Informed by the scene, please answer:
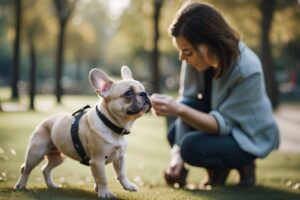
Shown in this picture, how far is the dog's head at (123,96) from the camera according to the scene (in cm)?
345

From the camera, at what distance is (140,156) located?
760 cm

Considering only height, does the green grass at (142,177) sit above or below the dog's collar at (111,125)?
below

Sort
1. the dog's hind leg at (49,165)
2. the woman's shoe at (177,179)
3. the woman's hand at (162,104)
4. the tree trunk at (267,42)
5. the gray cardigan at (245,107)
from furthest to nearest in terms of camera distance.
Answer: the tree trunk at (267,42), the woman's shoe at (177,179), the gray cardigan at (245,107), the woman's hand at (162,104), the dog's hind leg at (49,165)

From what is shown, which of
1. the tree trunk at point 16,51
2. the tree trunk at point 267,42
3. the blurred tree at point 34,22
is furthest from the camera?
the blurred tree at point 34,22

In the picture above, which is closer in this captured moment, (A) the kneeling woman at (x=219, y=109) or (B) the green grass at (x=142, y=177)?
(B) the green grass at (x=142, y=177)

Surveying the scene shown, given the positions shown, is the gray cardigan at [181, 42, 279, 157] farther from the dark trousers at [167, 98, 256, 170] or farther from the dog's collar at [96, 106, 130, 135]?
the dog's collar at [96, 106, 130, 135]

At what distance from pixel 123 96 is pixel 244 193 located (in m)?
1.55

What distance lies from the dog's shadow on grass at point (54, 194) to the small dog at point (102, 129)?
102 millimetres

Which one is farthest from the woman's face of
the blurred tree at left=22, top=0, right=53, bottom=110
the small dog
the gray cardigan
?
the blurred tree at left=22, top=0, right=53, bottom=110

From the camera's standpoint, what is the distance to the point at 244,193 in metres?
4.44

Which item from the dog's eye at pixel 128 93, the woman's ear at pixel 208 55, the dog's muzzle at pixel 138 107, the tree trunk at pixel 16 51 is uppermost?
the woman's ear at pixel 208 55

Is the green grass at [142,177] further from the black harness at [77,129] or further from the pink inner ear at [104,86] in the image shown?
the pink inner ear at [104,86]

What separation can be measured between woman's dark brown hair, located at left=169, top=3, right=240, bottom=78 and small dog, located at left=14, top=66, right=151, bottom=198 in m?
0.92

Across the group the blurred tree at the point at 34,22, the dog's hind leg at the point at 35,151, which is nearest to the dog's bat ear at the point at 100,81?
the dog's hind leg at the point at 35,151
